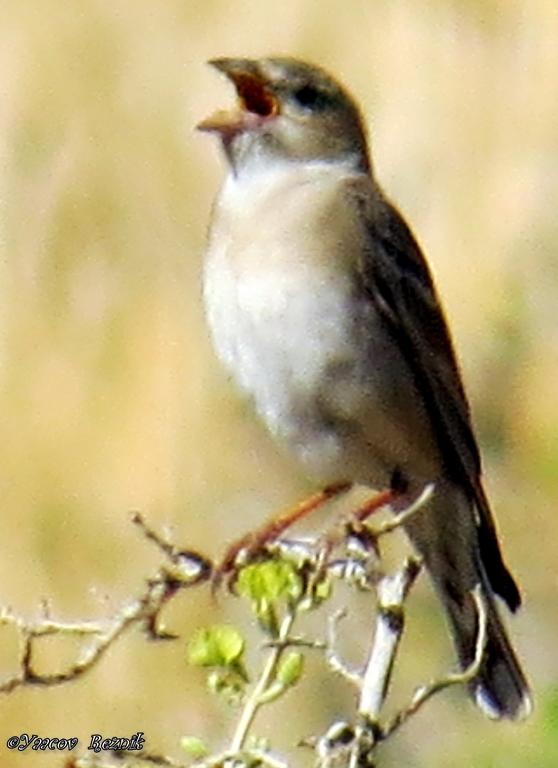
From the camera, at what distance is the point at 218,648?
3426 mm

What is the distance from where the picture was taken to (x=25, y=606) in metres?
6.85

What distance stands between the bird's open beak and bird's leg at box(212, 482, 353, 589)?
73 cm

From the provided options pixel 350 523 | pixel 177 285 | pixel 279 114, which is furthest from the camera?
pixel 177 285

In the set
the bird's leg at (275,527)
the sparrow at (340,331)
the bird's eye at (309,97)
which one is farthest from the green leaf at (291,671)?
the bird's eye at (309,97)

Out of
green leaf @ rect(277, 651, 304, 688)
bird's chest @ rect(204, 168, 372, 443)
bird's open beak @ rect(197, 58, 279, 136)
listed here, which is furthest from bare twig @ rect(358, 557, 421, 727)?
bird's open beak @ rect(197, 58, 279, 136)

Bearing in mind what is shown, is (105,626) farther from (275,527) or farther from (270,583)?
(275,527)

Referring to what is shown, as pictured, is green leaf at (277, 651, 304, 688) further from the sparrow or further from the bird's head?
the bird's head

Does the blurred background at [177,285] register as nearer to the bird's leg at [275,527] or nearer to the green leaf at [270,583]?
the bird's leg at [275,527]

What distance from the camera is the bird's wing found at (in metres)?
5.47

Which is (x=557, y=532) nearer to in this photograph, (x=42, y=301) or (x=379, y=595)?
(x=42, y=301)

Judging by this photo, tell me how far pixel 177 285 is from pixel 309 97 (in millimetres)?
1774

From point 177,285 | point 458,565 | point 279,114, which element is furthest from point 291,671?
point 177,285

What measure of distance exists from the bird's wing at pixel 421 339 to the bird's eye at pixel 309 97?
0.18 m

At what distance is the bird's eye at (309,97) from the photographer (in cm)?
554
